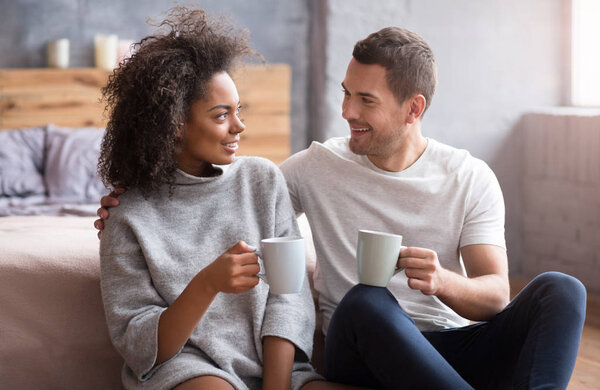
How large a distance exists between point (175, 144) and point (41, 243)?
1.89 ft

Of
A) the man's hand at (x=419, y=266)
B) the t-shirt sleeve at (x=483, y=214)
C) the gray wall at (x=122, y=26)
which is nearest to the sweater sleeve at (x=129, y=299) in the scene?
the man's hand at (x=419, y=266)

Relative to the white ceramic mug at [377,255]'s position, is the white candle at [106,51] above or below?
Result: above

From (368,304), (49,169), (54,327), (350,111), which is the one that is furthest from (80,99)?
(368,304)

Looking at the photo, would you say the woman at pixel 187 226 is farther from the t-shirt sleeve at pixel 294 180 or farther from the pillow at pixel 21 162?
the pillow at pixel 21 162

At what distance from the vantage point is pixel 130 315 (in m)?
1.43

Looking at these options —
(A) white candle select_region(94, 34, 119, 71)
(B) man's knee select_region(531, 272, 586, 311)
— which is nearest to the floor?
(B) man's knee select_region(531, 272, 586, 311)

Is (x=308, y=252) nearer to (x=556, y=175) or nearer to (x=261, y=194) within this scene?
(x=261, y=194)

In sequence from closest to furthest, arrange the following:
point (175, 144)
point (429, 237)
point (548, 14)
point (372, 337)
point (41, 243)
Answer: point (372, 337) < point (175, 144) < point (429, 237) < point (41, 243) < point (548, 14)

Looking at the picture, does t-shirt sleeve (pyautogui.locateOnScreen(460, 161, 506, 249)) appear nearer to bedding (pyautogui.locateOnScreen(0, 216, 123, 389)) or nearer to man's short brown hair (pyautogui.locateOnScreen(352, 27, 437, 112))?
man's short brown hair (pyautogui.locateOnScreen(352, 27, 437, 112))

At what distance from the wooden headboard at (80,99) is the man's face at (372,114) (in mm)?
1826

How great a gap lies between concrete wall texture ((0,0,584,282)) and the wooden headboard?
20cm

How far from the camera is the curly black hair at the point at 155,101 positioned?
1.50m

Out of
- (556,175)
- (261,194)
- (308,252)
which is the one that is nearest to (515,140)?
(556,175)

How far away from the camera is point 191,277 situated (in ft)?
4.90
